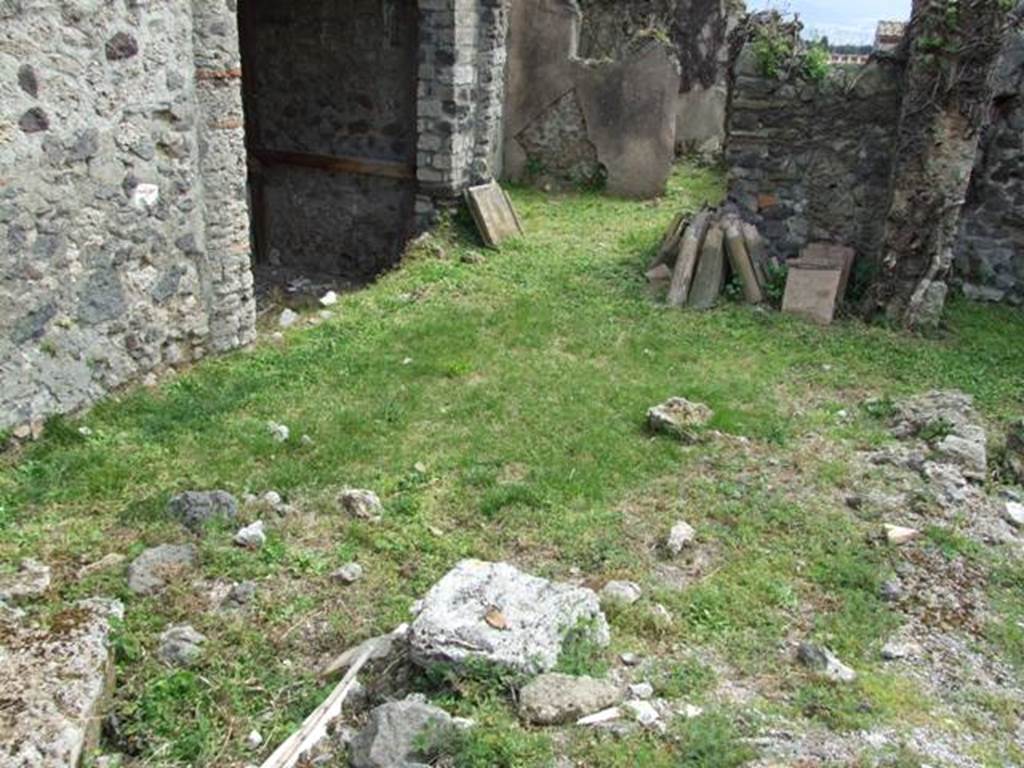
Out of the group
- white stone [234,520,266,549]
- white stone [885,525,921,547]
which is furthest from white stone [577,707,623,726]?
white stone [885,525,921,547]

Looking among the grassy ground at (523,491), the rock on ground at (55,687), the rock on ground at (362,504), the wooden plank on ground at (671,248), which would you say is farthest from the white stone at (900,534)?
the wooden plank on ground at (671,248)

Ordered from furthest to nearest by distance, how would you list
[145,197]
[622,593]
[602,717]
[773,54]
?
1. [773,54]
2. [145,197]
3. [622,593]
4. [602,717]

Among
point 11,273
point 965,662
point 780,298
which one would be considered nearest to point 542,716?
point 965,662

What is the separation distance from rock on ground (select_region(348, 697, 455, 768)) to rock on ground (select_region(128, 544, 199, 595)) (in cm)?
126

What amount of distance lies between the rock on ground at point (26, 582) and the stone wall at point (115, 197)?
48.0 inches

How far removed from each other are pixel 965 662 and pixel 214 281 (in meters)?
4.66

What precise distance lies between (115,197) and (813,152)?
202 inches

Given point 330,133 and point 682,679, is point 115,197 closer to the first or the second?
point 682,679

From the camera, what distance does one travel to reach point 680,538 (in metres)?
4.29

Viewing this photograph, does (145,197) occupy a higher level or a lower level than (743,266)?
higher

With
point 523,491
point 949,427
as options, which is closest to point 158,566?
point 523,491

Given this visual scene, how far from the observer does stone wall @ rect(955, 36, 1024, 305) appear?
24.6 feet

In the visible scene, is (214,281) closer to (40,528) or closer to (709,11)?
(40,528)

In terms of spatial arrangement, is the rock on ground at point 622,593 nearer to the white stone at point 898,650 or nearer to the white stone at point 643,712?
the white stone at point 643,712
